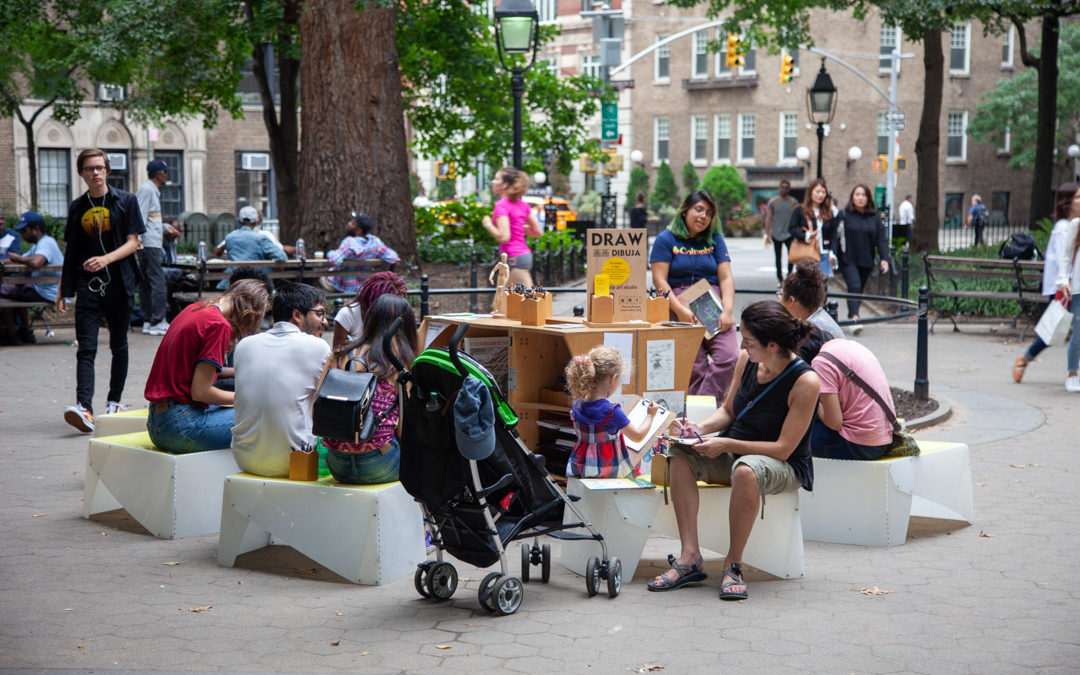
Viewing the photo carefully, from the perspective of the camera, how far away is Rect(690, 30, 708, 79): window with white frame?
57719 mm

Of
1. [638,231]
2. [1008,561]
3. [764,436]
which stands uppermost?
[638,231]

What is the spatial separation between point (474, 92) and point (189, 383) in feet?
→ 62.7

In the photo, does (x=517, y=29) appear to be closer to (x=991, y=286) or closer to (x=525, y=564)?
(x=991, y=286)

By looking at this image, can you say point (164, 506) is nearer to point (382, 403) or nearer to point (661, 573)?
point (382, 403)

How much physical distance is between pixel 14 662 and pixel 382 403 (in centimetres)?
194

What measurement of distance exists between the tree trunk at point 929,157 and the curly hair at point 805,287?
1836 centimetres

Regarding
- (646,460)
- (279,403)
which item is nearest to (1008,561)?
(646,460)

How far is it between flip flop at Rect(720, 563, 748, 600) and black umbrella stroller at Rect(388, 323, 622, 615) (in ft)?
1.60

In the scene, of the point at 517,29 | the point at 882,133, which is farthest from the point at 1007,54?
the point at 517,29

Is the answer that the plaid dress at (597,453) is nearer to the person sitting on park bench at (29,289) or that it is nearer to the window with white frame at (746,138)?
the person sitting on park bench at (29,289)

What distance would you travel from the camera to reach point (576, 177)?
65.4 meters

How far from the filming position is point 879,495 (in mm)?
6465

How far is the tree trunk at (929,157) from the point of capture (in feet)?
79.2

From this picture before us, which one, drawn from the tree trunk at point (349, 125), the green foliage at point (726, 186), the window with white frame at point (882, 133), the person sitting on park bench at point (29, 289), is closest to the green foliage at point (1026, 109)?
the window with white frame at point (882, 133)
